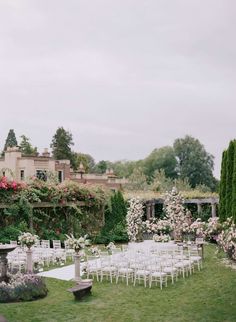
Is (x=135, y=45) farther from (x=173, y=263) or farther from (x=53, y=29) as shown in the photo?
(x=173, y=263)

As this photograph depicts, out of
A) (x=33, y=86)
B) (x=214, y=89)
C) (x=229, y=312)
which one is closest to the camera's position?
(x=229, y=312)

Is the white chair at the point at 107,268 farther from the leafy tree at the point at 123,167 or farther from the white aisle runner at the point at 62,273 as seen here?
the leafy tree at the point at 123,167

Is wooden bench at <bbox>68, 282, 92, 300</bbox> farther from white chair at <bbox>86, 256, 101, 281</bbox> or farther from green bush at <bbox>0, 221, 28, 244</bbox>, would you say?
green bush at <bbox>0, 221, 28, 244</bbox>

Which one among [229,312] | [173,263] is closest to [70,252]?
[173,263]

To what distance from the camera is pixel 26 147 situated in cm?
5181

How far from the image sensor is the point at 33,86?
808 inches

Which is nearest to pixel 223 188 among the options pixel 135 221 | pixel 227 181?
pixel 227 181

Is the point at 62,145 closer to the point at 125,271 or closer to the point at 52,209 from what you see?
the point at 52,209

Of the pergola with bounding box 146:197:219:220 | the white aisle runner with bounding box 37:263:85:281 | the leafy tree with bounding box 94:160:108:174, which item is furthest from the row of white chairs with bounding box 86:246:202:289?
the leafy tree with bounding box 94:160:108:174

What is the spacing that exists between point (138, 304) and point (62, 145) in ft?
143

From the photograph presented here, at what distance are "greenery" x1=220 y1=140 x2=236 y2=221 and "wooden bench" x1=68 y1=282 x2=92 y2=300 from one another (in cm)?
945

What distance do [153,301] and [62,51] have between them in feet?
27.1

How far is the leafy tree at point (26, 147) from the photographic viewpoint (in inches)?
2004

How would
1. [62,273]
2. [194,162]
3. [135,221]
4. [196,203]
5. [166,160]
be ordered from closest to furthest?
1. [62,273]
2. [135,221]
3. [196,203]
4. [194,162]
5. [166,160]
